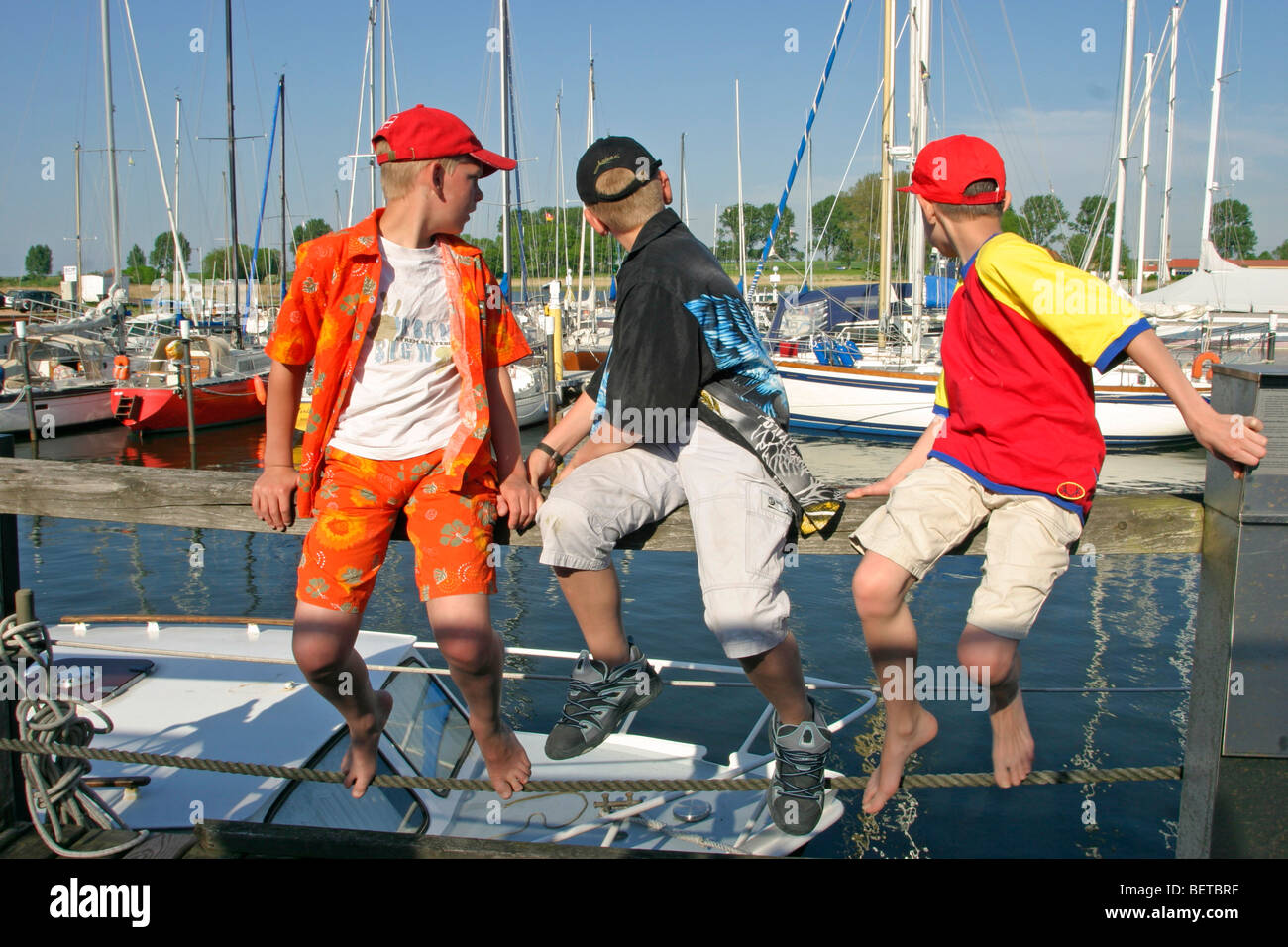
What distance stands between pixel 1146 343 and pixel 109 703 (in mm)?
6030

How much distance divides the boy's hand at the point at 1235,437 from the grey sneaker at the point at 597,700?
5.44 feet

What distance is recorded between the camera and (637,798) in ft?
20.7

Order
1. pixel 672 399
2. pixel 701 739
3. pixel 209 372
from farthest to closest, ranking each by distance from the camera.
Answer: pixel 209 372 < pixel 701 739 < pixel 672 399

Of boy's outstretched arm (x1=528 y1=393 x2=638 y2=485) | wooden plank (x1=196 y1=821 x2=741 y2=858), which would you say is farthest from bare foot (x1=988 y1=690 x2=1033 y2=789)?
boy's outstretched arm (x1=528 y1=393 x2=638 y2=485)

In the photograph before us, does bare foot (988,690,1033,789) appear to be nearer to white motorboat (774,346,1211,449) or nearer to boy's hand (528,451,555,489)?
boy's hand (528,451,555,489)

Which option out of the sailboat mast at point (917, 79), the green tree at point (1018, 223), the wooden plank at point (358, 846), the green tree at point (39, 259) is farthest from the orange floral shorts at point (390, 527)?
the green tree at point (39, 259)

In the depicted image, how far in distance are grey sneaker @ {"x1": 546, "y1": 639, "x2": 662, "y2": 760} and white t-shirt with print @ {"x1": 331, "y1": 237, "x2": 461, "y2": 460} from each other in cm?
87

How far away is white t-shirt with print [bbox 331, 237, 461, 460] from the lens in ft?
9.33

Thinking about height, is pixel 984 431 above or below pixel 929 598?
above

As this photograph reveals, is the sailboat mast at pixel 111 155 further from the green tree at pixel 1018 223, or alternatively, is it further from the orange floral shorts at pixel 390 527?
the green tree at pixel 1018 223

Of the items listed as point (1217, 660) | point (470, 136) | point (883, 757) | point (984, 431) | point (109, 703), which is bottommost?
point (109, 703)

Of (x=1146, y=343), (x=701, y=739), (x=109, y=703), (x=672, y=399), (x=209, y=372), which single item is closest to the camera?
(x=1146, y=343)
